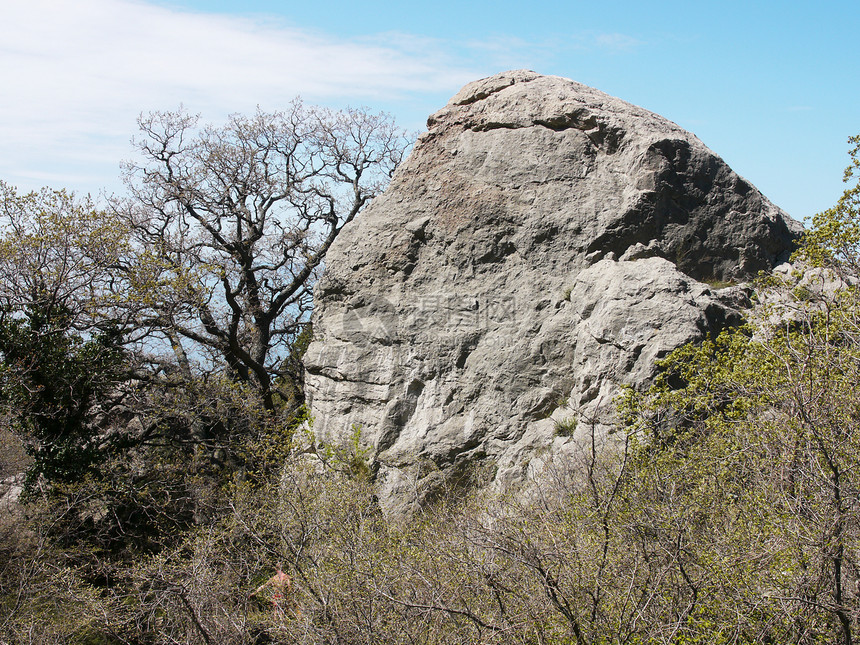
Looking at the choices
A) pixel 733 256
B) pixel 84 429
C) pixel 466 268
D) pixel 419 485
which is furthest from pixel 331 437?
pixel 733 256

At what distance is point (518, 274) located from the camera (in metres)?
11.1

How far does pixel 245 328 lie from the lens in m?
15.6

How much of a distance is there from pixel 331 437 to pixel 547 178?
5355 millimetres

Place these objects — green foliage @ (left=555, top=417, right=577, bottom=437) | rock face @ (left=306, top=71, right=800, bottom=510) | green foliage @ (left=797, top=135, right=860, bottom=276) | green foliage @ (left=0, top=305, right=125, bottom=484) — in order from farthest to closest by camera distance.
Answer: green foliage @ (left=0, top=305, right=125, bottom=484), rock face @ (left=306, top=71, right=800, bottom=510), green foliage @ (left=555, top=417, right=577, bottom=437), green foliage @ (left=797, top=135, right=860, bottom=276)

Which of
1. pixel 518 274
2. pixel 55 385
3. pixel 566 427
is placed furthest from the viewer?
pixel 55 385

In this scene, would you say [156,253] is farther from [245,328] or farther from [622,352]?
[622,352]

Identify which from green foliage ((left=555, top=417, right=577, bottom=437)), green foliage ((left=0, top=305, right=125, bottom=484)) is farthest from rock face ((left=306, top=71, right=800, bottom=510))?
green foliage ((left=0, top=305, right=125, bottom=484))

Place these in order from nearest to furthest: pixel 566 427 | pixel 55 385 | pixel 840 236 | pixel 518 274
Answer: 1. pixel 840 236
2. pixel 566 427
3. pixel 518 274
4. pixel 55 385

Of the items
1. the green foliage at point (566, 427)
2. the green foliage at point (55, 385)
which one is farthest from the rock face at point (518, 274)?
the green foliage at point (55, 385)

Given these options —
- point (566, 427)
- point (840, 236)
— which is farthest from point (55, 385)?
point (840, 236)

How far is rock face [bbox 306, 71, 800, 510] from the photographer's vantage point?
400 inches

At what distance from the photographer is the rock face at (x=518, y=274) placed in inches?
400

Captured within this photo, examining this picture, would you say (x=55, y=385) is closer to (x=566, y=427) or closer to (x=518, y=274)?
(x=518, y=274)

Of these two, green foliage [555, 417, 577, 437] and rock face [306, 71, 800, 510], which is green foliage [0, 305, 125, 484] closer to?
rock face [306, 71, 800, 510]
